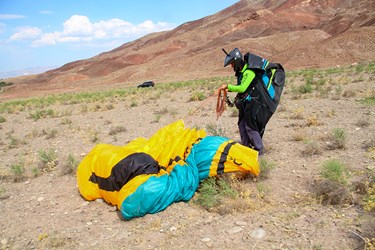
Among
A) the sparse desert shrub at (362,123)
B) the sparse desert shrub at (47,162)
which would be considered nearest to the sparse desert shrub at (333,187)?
the sparse desert shrub at (362,123)

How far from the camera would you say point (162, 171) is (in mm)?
4098

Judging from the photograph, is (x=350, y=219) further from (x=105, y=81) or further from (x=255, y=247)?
(x=105, y=81)

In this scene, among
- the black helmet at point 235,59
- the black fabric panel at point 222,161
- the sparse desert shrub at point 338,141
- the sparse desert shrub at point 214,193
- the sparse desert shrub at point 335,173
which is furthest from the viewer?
the sparse desert shrub at point 338,141

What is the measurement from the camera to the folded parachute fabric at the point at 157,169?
3803 millimetres

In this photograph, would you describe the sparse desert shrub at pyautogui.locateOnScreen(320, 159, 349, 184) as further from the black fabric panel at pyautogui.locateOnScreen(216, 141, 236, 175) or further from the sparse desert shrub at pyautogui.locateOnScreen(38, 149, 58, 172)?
the sparse desert shrub at pyautogui.locateOnScreen(38, 149, 58, 172)

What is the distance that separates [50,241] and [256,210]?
2.18m

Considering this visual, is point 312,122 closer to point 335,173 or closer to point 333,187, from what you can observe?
point 335,173

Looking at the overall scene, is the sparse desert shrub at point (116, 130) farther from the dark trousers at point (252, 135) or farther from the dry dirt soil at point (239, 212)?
the dark trousers at point (252, 135)

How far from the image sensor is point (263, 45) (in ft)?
145

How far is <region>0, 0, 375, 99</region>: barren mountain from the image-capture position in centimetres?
3519

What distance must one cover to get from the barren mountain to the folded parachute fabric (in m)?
30.2

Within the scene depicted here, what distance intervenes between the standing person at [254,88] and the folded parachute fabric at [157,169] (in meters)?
0.76

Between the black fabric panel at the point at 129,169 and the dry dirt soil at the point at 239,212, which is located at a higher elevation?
the black fabric panel at the point at 129,169

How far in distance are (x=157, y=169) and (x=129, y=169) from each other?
350 millimetres
